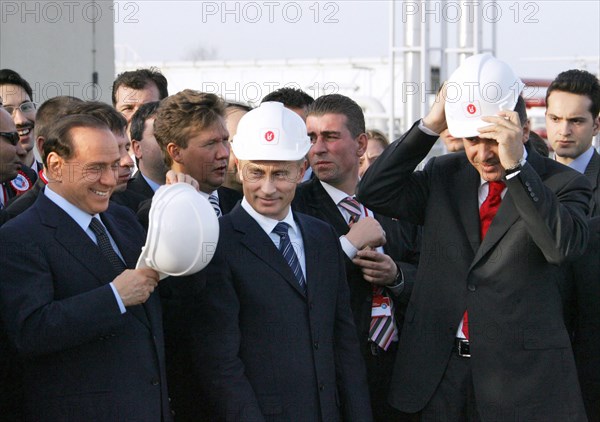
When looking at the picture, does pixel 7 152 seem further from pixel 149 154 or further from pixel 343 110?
pixel 343 110

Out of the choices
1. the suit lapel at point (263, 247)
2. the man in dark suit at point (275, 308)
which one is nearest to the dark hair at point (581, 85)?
the man in dark suit at point (275, 308)

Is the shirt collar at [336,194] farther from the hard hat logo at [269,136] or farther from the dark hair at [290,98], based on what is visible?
the dark hair at [290,98]

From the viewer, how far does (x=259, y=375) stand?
3441mm

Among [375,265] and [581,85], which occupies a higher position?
[581,85]

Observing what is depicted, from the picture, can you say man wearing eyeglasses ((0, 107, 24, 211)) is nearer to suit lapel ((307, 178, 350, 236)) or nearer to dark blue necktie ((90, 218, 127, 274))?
dark blue necktie ((90, 218, 127, 274))

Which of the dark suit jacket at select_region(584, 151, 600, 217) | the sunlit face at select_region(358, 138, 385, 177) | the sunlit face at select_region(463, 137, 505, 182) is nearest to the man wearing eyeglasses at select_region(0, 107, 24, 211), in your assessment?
the sunlit face at select_region(463, 137, 505, 182)

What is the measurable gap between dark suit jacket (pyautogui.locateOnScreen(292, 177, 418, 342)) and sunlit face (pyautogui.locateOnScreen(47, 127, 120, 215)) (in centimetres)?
124

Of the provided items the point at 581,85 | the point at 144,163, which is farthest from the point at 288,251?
the point at 581,85

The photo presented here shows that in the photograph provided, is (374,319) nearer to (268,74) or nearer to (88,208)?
(88,208)

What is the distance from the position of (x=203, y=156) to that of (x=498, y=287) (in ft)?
4.48

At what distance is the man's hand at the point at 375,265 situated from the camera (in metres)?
4.11

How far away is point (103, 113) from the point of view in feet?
12.9

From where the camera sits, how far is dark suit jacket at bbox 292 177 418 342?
4.22 m

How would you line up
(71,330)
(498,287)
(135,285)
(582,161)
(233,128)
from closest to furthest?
(71,330) < (135,285) < (498,287) < (233,128) < (582,161)
